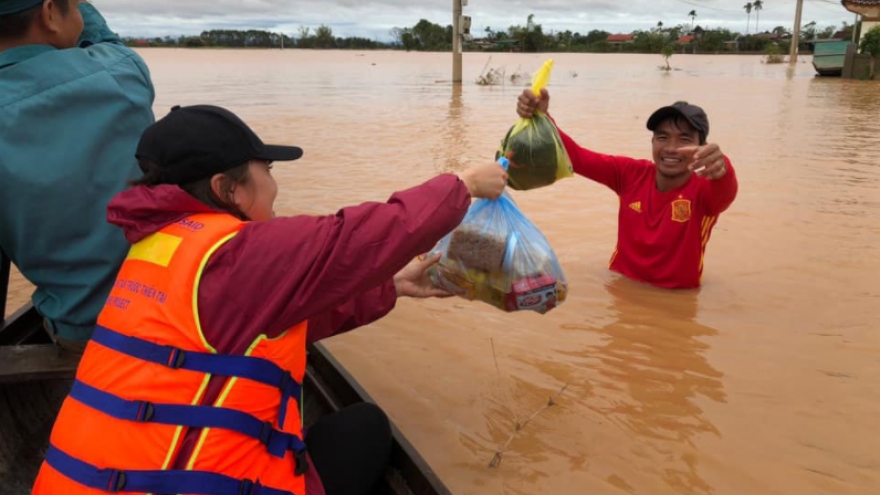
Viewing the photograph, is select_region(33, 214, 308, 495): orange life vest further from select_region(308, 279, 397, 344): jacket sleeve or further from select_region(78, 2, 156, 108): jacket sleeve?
select_region(78, 2, 156, 108): jacket sleeve

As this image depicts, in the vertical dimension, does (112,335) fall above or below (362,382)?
above

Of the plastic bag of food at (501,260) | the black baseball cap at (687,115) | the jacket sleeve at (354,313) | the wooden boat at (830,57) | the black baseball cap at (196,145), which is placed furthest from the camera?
the wooden boat at (830,57)

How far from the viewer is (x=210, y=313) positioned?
152 cm

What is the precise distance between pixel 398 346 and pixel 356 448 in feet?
5.62

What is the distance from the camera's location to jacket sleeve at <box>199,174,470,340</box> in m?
1.53

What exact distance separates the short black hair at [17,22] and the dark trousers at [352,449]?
147 centimetres

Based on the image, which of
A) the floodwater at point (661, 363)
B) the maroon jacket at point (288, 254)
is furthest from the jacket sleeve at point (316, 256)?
the floodwater at point (661, 363)

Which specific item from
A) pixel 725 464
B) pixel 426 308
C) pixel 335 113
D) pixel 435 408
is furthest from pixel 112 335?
pixel 335 113

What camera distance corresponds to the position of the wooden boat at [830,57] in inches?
1190

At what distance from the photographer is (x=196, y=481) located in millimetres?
1495

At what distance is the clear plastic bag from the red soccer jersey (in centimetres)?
185

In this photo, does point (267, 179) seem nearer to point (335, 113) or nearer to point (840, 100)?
point (335, 113)

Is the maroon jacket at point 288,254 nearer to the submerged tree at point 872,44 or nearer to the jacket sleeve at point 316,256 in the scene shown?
the jacket sleeve at point 316,256

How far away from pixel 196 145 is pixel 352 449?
1.05m
